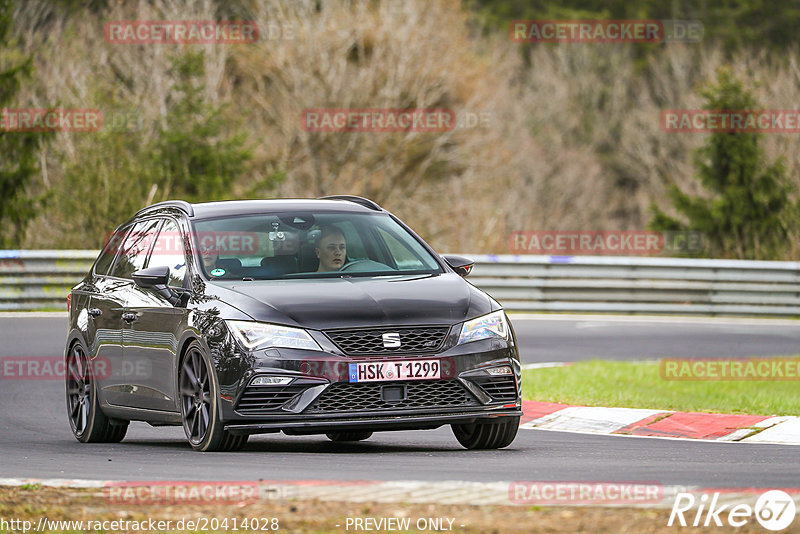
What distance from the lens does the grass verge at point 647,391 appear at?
1295cm

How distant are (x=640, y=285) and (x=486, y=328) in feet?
53.0

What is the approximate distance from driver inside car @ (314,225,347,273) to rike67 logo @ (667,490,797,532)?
3846mm

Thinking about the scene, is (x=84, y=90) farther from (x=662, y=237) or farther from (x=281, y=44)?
(x=662, y=237)

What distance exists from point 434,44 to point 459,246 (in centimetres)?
578

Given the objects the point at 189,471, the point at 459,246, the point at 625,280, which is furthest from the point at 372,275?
the point at 459,246

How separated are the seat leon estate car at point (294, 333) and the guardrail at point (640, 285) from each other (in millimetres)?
14127

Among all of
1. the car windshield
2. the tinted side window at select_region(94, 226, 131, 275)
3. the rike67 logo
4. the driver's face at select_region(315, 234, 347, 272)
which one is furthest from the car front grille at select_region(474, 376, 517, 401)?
the tinted side window at select_region(94, 226, 131, 275)

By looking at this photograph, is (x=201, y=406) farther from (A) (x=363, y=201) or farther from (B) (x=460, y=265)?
(A) (x=363, y=201)

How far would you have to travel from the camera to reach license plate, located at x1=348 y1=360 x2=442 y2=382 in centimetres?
918

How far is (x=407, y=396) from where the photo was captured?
927cm

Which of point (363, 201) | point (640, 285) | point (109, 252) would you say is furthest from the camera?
point (640, 285)

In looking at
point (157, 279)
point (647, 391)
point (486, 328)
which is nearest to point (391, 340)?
point (486, 328)

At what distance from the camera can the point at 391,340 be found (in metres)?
9.22

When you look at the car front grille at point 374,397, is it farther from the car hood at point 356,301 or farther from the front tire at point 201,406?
the front tire at point 201,406
